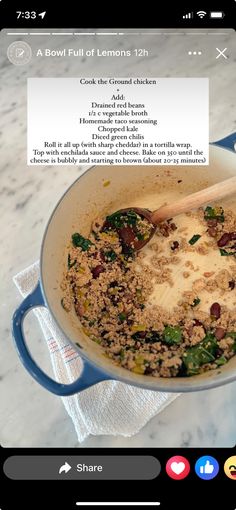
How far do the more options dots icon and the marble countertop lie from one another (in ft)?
0.08

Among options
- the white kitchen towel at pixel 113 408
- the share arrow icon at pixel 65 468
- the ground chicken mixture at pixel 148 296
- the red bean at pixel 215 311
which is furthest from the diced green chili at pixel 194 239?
the share arrow icon at pixel 65 468

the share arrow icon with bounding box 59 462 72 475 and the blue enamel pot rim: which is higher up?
the blue enamel pot rim

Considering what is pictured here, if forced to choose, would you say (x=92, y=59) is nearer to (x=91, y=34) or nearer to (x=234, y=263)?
(x=91, y=34)

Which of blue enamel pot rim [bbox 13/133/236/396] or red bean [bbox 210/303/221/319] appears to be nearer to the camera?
blue enamel pot rim [bbox 13/133/236/396]

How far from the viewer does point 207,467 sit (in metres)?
0.77

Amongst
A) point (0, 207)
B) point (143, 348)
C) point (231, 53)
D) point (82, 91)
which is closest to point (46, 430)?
point (143, 348)

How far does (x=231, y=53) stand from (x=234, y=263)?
0.28m

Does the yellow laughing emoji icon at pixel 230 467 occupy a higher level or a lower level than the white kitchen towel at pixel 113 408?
lower

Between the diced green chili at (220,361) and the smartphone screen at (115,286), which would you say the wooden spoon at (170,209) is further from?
the diced green chili at (220,361)

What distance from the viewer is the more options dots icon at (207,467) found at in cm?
76
